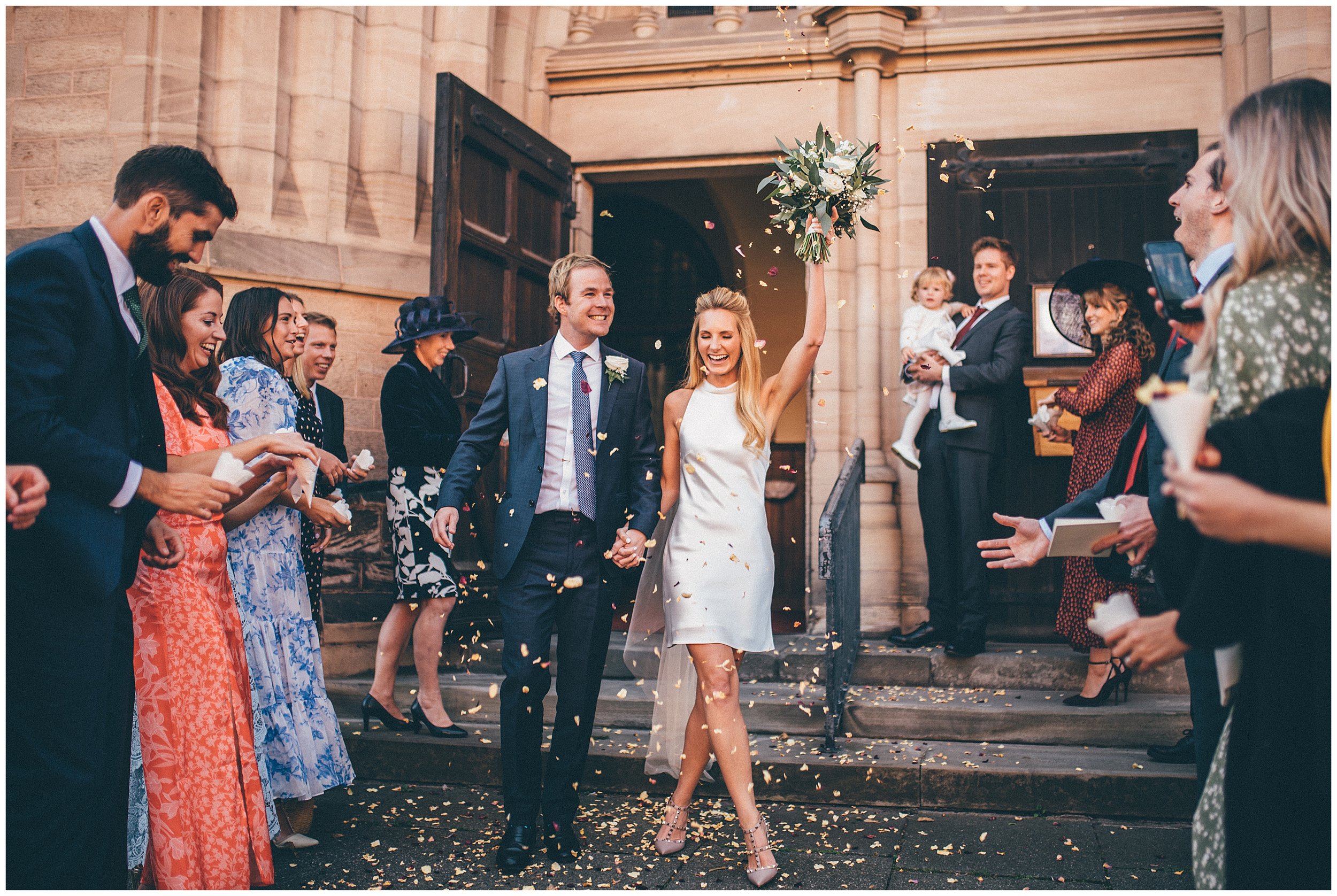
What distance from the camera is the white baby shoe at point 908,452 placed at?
5742mm

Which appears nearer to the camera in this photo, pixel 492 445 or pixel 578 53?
pixel 492 445

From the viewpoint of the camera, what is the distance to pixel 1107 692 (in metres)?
4.74

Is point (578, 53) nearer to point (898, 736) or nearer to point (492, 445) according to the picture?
point (492, 445)

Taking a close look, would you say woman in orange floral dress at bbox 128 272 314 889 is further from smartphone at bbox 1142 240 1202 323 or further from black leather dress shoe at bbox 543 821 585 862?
smartphone at bbox 1142 240 1202 323

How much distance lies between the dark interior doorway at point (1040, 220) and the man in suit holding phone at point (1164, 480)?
126 inches

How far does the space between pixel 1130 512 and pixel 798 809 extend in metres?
2.24

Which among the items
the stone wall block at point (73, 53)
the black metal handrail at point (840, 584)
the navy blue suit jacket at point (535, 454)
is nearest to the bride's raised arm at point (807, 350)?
the navy blue suit jacket at point (535, 454)

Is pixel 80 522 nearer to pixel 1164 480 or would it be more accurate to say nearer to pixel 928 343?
pixel 1164 480

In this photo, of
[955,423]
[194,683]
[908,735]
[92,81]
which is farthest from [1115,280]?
[92,81]

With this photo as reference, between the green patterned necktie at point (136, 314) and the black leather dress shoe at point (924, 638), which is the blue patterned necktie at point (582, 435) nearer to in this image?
the green patterned necktie at point (136, 314)

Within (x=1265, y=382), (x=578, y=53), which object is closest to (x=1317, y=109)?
(x=1265, y=382)

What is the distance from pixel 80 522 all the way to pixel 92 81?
5.06m

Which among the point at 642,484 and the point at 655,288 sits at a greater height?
the point at 655,288

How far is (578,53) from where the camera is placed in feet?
24.1
